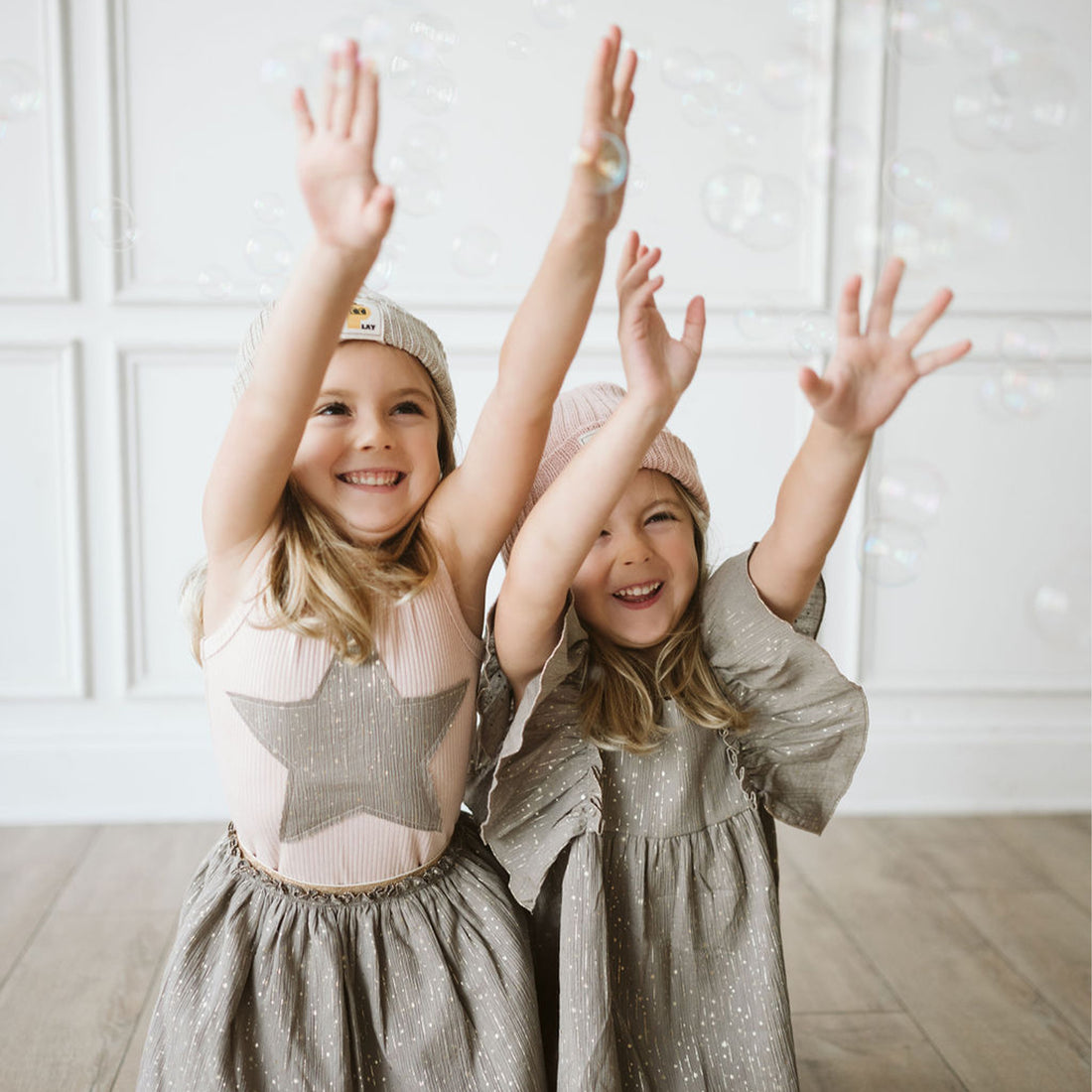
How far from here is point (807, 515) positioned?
0.94m

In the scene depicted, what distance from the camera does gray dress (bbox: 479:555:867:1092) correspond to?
972 mm

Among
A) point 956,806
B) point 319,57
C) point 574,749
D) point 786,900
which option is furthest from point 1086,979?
point 319,57

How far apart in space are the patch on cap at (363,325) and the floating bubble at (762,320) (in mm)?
1131

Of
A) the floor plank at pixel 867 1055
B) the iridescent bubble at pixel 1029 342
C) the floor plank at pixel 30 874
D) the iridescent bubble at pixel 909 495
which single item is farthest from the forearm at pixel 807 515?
the floor plank at pixel 30 874

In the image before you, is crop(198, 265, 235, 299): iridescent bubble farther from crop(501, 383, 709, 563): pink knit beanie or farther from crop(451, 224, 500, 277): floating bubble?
crop(501, 383, 709, 563): pink knit beanie

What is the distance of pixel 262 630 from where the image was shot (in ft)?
3.11

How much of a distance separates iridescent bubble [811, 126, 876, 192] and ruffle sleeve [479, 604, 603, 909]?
140 cm

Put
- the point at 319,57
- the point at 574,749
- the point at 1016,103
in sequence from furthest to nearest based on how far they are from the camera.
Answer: the point at 1016,103, the point at 319,57, the point at 574,749

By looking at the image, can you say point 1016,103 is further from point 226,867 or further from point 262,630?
point 226,867

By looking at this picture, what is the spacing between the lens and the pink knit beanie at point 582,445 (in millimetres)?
1048

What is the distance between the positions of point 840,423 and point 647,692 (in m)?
0.29

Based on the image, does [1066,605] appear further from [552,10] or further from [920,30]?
[552,10]

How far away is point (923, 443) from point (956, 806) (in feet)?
2.40

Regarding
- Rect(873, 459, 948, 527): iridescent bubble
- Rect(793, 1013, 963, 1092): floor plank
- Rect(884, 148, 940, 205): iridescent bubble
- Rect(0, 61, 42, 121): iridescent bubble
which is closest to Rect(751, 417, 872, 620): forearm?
Rect(873, 459, 948, 527): iridescent bubble
